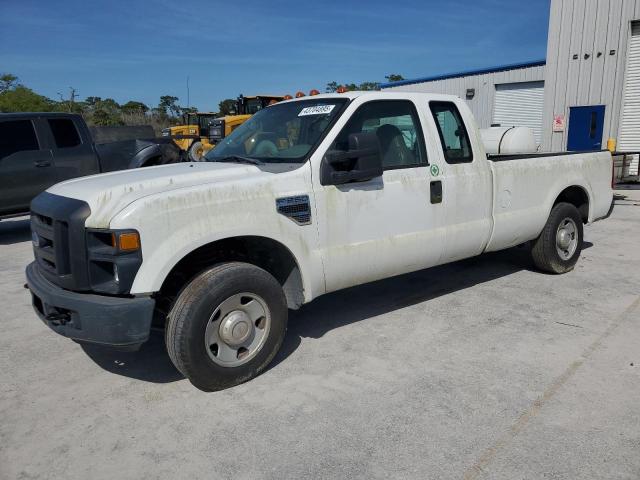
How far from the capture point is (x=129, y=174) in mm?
3930

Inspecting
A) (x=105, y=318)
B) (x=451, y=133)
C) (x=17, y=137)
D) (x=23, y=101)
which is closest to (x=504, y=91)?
(x=17, y=137)

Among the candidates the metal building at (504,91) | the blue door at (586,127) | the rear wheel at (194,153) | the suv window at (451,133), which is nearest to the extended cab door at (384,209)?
the suv window at (451,133)

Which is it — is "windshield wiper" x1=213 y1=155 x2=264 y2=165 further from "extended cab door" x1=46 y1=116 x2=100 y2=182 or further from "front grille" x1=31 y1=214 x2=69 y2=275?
"extended cab door" x1=46 y1=116 x2=100 y2=182

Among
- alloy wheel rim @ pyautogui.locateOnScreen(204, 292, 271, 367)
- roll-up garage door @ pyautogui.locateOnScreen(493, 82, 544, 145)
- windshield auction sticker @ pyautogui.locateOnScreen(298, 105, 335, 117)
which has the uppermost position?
roll-up garage door @ pyautogui.locateOnScreen(493, 82, 544, 145)

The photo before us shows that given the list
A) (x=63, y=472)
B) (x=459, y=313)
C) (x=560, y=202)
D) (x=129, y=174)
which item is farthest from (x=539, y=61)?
(x=63, y=472)

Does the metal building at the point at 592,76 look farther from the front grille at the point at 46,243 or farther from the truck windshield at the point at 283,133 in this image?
the front grille at the point at 46,243

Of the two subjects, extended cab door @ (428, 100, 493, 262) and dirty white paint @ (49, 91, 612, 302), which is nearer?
dirty white paint @ (49, 91, 612, 302)

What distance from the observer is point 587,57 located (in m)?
16.8

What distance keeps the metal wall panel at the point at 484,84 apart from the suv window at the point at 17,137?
58.3ft

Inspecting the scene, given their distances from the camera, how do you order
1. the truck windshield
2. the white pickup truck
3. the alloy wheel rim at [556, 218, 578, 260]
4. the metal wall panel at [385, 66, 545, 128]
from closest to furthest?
the white pickup truck, the truck windshield, the alloy wheel rim at [556, 218, 578, 260], the metal wall panel at [385, 66, 545, 128]

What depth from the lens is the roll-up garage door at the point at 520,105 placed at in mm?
21641

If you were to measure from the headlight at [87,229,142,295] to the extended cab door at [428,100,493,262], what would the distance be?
103 inches

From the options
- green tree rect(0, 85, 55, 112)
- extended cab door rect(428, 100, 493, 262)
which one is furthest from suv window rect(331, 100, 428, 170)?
green tree rect(0, 85, 55, 112)

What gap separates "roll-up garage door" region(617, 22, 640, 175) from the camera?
624 inches
